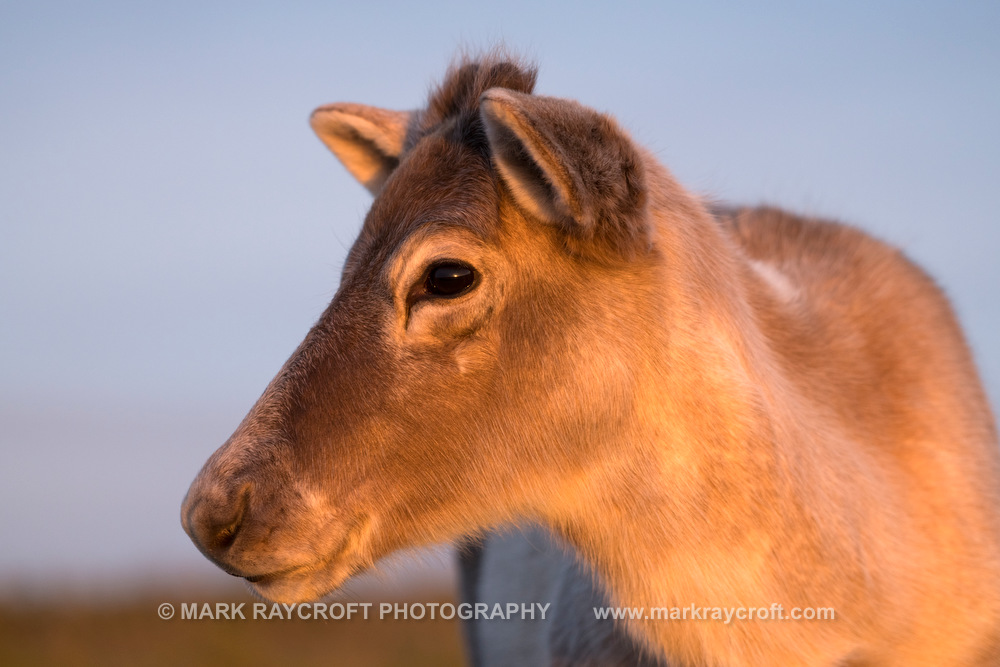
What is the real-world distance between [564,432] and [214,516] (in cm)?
119

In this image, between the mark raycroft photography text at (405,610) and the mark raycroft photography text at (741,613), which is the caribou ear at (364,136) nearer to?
the mark raycroft photography text at (405,610)

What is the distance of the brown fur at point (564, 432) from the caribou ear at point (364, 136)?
94cm

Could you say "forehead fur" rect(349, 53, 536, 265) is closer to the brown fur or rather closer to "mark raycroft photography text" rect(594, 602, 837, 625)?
the brown fur

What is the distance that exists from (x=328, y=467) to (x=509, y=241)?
991 mm

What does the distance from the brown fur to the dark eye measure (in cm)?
4

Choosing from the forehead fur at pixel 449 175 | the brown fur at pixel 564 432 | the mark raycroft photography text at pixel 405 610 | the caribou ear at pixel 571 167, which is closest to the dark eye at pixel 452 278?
the brown fur at pixel 564 432

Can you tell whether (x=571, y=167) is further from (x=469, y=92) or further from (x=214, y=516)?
(x=214, y=516)

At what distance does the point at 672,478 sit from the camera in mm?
3223

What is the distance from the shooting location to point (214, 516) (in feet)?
9.71

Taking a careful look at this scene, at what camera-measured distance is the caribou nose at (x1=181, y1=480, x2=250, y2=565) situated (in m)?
2.96

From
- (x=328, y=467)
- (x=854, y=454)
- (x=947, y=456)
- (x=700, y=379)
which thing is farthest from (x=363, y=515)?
(x=947, y=456)

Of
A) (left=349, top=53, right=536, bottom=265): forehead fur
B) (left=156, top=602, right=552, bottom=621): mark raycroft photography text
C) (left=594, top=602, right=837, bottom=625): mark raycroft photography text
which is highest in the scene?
(left=349, top=53, right=536, bottom=265): forehead fur

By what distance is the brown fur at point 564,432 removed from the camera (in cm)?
311

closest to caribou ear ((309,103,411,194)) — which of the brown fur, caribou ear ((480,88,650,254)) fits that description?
the brown fur
